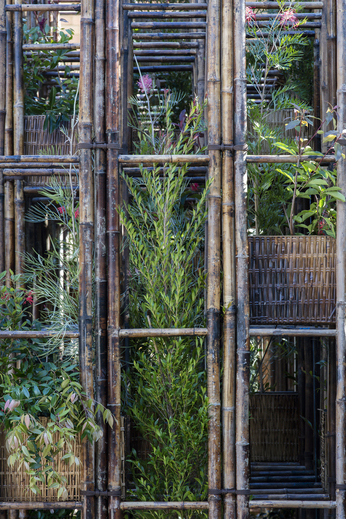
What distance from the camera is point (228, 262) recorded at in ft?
7.64

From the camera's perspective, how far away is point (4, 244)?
10.1 ft

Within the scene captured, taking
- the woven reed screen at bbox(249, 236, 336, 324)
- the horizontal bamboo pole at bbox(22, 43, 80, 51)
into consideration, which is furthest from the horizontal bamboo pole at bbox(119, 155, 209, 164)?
the horizontal bamboo pole at bbox(22, 43, 80, 51)

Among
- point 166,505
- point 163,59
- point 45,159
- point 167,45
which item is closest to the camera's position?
point 166,505

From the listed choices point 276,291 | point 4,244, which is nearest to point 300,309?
point 276,291

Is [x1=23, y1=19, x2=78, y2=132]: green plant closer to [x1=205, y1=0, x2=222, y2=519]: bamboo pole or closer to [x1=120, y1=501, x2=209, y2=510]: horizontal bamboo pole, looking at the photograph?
[x1=205, y1=0, x2=222, y2=519]: bamboo pole

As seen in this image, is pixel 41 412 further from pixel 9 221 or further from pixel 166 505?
pixel 9 221

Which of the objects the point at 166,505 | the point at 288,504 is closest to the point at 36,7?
the point at 166,505

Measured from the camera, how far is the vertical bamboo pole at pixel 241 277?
226 centimetres

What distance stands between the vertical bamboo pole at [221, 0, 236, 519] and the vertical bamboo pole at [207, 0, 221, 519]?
0.03 metres

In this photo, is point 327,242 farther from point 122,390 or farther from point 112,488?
point 112,488

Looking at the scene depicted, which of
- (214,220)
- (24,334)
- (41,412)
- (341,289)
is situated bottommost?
(41,412)

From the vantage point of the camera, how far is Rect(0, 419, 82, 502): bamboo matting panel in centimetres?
231

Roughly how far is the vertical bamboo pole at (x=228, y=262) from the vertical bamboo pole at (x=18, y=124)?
1356 millimetres

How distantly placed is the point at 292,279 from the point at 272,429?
1.62 meters
